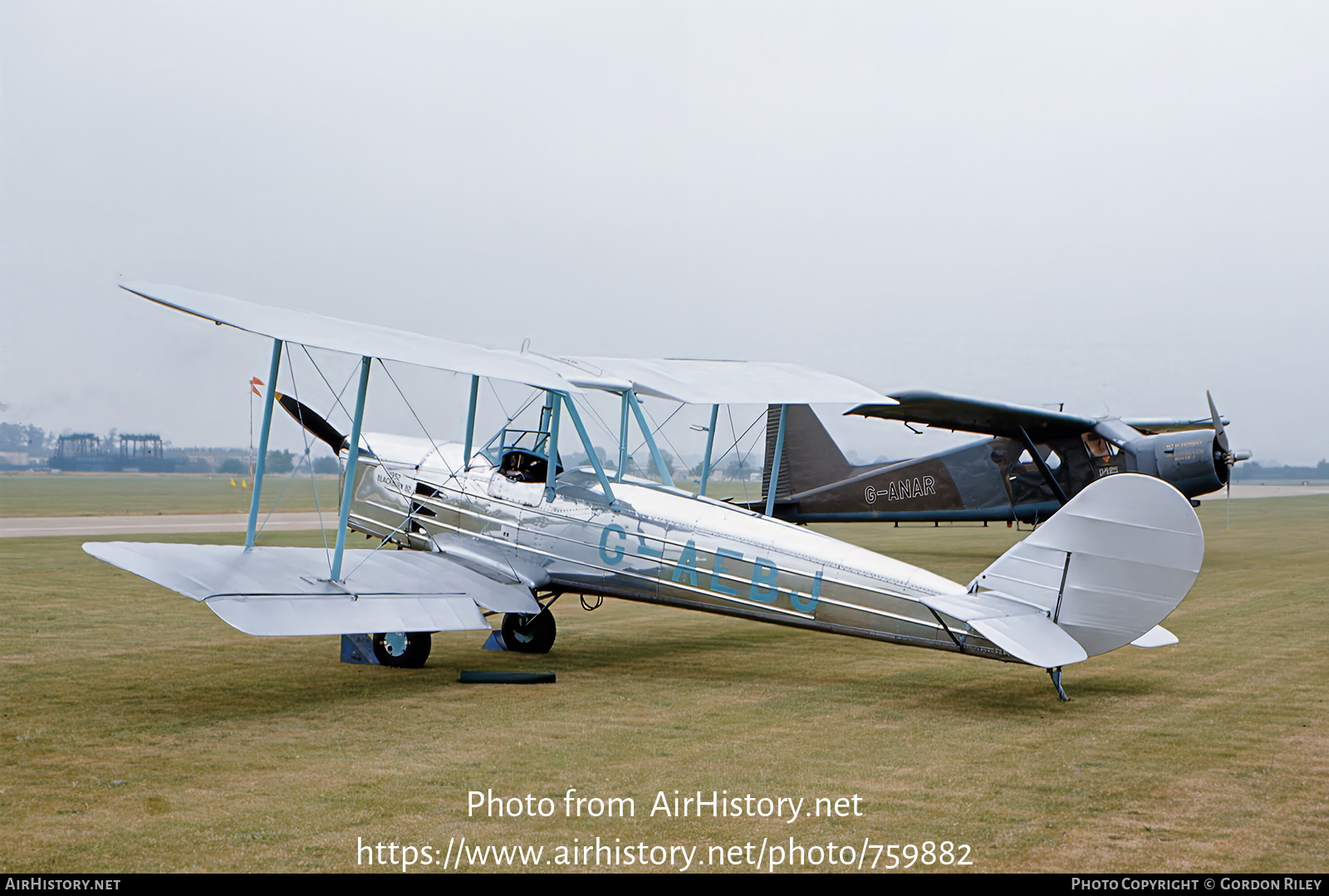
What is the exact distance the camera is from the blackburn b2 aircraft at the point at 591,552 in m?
7.20

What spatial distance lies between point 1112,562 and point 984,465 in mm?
13137

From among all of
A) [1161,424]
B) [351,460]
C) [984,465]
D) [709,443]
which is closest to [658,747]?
[351,460]

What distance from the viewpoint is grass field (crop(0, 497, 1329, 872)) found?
4805mm

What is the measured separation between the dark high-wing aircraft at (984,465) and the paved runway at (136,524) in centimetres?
1050

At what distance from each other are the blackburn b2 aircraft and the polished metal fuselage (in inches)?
0.6

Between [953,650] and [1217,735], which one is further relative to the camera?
[953,650]

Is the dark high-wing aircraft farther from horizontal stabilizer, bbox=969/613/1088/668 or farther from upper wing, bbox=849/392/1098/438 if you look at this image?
horizontal stabilizer, bbox=969/613/1088/668

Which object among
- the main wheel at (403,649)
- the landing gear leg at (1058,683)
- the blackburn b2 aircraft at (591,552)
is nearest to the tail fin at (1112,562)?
the blackburn b2 aircraft at (591,552)

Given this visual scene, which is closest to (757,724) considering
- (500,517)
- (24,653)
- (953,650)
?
(953,650)

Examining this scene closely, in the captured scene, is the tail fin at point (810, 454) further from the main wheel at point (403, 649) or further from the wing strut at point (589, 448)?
the main wheel at point (403, 649)

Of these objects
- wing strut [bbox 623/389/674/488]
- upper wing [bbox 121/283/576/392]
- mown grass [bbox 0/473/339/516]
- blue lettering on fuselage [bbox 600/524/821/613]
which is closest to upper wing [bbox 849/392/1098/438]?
wing strut [bbox 623/389/674/488]
